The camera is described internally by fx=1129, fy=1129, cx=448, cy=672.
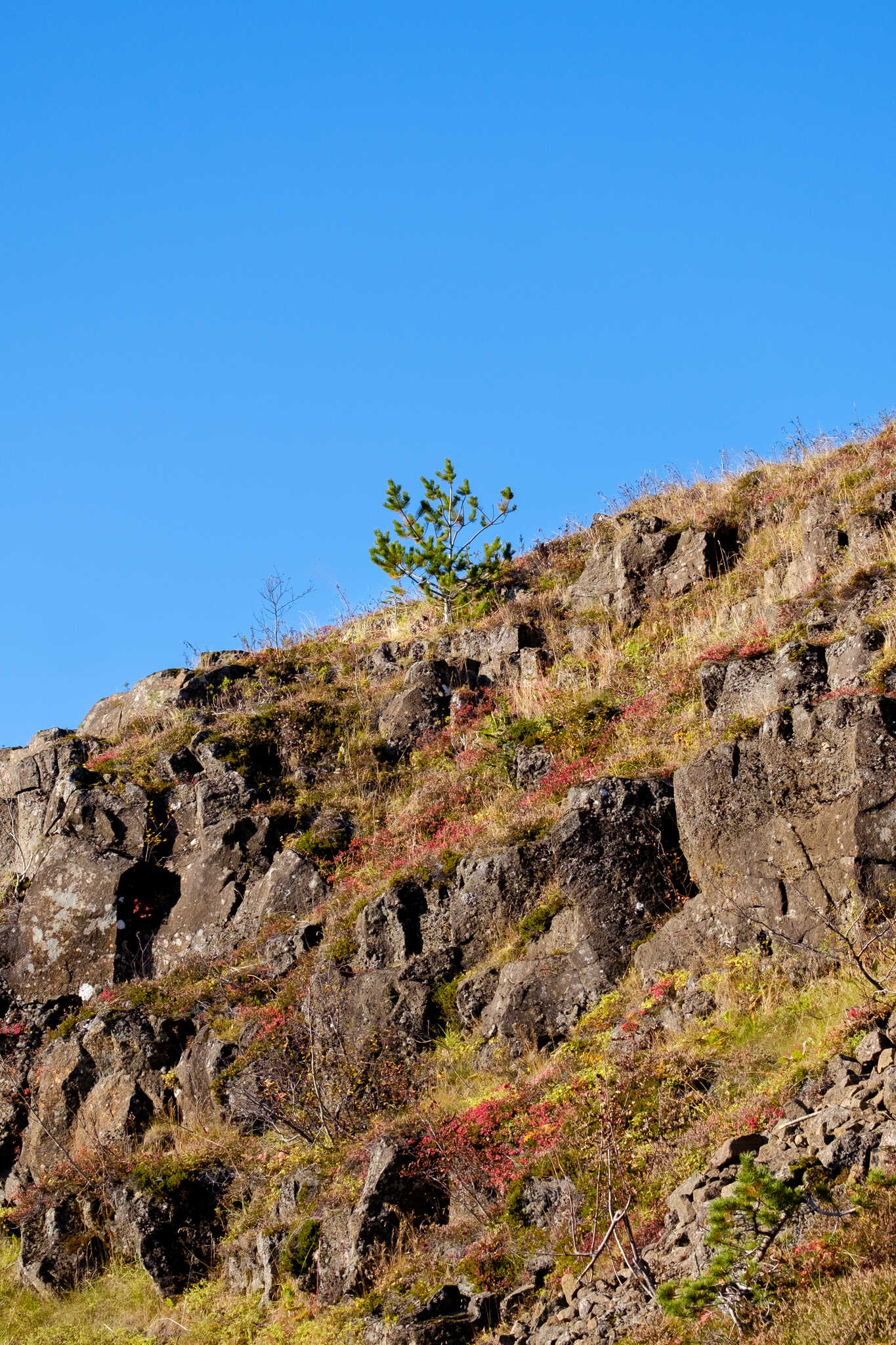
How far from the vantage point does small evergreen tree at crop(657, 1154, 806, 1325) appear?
6312 millimetres

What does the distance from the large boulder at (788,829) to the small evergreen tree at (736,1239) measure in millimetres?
3513

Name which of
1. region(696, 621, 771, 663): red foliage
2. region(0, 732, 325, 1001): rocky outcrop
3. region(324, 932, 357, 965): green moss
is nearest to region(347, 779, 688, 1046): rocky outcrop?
region(324, 932, 357, 965): green moss

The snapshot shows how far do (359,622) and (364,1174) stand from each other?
616 inches

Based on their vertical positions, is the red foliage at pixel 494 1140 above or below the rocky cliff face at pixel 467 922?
below

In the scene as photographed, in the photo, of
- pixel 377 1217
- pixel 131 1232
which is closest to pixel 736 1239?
pixel 377 1217

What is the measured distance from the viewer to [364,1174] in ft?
35.4

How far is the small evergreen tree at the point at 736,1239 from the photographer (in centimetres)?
631

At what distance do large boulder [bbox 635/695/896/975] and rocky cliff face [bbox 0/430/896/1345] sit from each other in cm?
4

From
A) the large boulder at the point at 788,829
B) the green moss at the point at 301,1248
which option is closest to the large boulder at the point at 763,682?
the large boulder at the point at 788,829

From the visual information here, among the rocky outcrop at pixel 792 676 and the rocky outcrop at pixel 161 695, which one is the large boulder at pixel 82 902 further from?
the rocky outcrop at pixel 792 676

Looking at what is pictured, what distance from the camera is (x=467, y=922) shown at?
43.8 ft

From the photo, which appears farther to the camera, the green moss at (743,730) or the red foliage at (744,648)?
the red foliage at (744,648)

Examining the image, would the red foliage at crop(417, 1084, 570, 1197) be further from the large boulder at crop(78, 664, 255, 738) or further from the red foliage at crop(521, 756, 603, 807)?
the large boulder at crop(78, 664, 255, 738)

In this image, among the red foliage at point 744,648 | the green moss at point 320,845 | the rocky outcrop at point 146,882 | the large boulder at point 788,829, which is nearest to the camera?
the large boulder at point 788,829
